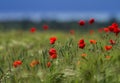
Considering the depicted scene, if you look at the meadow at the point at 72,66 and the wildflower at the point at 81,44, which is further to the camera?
the wildflower at the point at 81,44

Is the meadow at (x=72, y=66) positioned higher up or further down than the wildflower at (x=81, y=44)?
further down

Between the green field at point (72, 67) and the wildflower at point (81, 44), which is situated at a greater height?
A: the wildflower at point (81, 44)

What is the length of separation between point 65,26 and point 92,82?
72204 mm

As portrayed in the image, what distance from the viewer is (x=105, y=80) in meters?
6.45

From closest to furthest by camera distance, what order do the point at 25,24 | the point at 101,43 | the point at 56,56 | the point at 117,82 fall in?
the point at 117,82 < the point at 56,56 < the point at 101,43 < the point at 25,24

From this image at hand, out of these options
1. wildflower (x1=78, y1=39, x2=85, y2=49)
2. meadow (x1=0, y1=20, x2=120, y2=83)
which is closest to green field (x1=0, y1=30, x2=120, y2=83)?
meadow (x1=0, y1=20, x2=120, y2=83)

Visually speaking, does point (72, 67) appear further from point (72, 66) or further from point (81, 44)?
point (81, 44)

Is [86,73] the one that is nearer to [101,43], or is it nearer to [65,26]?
[101,43]

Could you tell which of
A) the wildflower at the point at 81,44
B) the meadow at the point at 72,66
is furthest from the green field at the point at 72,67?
the wildflower at the point at 81,44

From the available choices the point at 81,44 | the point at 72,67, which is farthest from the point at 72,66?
the point at 81,44

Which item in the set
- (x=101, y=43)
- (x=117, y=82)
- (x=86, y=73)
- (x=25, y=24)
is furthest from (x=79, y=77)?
(x=25, y=24)

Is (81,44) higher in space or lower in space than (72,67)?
higher

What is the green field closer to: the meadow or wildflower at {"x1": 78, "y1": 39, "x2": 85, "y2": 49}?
the meadow

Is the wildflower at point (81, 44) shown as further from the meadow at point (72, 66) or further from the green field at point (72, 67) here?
the green field at point (72, 67)
